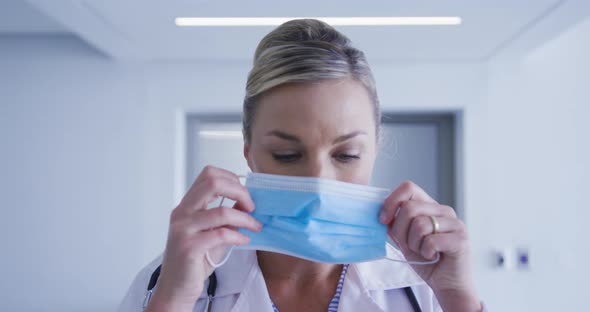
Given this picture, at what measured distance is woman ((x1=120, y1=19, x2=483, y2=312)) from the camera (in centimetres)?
95

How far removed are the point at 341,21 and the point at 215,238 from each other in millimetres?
1664

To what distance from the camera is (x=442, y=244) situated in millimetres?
984

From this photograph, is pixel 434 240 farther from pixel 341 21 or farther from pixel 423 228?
pixel 341 21

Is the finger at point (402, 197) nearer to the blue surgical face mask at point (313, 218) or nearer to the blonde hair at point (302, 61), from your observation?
the blue surgical face mask at point (313, 218)

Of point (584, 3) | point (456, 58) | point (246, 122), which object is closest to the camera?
point (246, 122)

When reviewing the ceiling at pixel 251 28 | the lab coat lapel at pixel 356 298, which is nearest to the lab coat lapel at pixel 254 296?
the lab coat lapel at pixel 356 298

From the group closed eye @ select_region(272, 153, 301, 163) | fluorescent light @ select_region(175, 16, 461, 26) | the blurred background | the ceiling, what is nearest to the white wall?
the blurred background

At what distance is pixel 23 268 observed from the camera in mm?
3027

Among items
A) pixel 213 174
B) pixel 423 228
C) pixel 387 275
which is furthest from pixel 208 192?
pixel 387 275

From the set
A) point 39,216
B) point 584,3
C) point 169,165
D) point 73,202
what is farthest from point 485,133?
point 39,216

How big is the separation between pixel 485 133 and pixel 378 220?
7.37ft

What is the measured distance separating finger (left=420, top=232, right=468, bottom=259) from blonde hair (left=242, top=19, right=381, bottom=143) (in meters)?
0.39

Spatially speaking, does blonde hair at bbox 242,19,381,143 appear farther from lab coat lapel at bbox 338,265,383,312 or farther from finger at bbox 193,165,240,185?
lab coat lapel at bbox 338,265,383,312

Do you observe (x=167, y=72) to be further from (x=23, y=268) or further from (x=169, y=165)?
(x=23, y=268)
